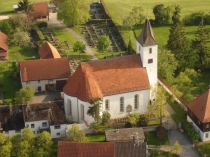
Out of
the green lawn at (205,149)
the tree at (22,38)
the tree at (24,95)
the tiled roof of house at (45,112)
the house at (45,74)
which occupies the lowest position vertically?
the green lawn at (205,149)

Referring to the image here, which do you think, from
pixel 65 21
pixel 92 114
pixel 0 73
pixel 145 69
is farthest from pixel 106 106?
pixel 65 21

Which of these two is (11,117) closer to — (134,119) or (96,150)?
(96,150)

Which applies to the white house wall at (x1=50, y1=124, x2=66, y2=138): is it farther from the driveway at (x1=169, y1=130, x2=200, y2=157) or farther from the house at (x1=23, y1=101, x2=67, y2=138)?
the driveway at (x1=169, y1=130, x2=200, y2=157)

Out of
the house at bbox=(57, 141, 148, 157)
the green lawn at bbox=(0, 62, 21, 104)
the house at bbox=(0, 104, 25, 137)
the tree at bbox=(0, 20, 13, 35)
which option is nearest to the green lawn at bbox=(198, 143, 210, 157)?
the house at bbox=(57, 141, 148, 157)

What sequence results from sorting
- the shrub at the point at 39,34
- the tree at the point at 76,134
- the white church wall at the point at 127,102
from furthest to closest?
1. the shrub at the point at 39,34
2. the white church wall at the point at 127,102
3. the tree at the point at 76,134

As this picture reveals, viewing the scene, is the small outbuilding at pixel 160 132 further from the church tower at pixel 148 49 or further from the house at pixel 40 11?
the house at pixel 40 11

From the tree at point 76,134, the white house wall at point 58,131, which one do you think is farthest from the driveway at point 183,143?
the white house wall at point 58,131
